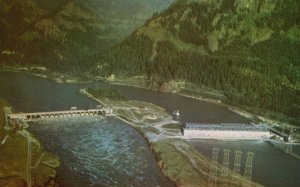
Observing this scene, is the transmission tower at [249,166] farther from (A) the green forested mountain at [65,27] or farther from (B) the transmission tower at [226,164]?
(A) the green forested mountain at [65,27]

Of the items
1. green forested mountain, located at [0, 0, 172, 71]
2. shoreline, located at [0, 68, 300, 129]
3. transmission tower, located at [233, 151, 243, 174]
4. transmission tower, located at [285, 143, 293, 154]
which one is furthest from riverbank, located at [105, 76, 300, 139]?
transmission tower, located at [233, 151, 243, 174]

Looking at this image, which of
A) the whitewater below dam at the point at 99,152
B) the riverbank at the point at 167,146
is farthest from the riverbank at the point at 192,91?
the whitewater below dam at the point at 99,152

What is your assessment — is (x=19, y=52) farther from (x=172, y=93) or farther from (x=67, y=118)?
(x=172, y=93)

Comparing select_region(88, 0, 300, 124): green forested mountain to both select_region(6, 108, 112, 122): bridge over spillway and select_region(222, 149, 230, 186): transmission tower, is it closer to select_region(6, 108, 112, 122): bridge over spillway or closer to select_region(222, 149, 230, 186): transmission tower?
select_region(222, 149, 230, 186): transmission tower

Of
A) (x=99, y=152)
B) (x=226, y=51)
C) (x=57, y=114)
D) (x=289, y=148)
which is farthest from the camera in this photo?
(x=226, y=51)

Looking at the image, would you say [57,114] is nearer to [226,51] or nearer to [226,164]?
[226,164]

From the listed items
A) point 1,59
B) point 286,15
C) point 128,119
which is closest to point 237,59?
point 286,15

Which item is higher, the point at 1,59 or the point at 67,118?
the point at 1,59

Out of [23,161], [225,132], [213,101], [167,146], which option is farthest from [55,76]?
[23,161]
